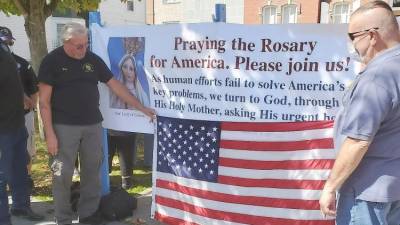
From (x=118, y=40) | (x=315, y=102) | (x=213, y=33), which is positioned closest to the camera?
(x=315, y=102)

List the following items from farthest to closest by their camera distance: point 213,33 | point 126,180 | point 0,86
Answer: point 126,180 → point 0,86 → point 213,33

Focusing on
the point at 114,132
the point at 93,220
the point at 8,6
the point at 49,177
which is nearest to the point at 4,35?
the point at 114,132

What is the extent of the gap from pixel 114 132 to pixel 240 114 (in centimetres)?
210

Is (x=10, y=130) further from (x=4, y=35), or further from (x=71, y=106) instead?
(x=4, y=35)

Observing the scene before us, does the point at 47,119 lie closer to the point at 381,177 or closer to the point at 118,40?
the point at 118,40

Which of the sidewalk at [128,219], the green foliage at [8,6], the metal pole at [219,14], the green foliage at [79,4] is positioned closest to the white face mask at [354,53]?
the metal pole at [219,14]

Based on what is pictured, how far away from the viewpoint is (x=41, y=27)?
7254 millimetres

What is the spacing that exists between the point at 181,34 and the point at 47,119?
4.52 feet

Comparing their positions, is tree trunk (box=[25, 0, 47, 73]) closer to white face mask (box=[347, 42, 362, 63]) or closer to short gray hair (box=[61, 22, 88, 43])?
short gray hair (box=[61, 22, 88, 43])

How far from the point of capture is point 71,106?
402 centimetres

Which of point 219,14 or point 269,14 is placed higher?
point 269,14

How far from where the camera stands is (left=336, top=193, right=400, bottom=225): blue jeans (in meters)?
2.28

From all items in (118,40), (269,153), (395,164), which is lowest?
(269,153)

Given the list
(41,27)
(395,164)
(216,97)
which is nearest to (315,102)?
(216,97)
